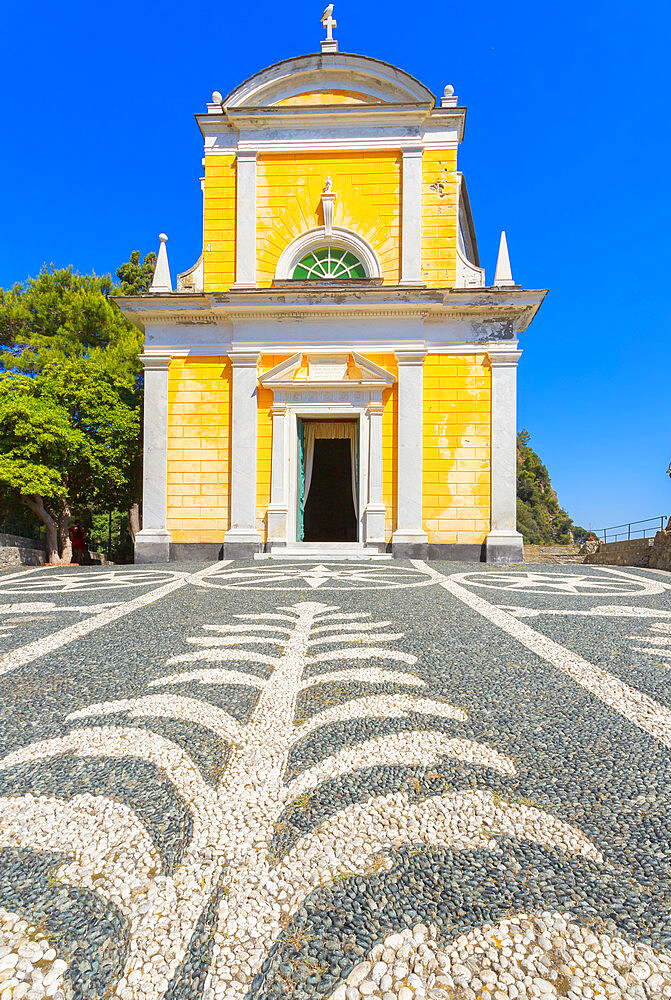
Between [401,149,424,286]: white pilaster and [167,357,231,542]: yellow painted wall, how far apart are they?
444cm

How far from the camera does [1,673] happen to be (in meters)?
3.41

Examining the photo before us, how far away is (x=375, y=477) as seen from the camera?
11.8 m

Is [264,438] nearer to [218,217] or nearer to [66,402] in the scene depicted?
[218,217]

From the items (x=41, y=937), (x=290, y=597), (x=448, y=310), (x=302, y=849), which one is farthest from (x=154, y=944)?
(x=448, y=310)

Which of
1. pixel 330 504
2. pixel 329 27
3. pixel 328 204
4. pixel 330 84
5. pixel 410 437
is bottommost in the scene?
pixel 330 504

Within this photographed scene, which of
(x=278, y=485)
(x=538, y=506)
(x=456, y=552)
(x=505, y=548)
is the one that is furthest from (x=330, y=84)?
(x=538, y=506)

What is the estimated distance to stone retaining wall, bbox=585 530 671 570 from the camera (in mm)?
10516

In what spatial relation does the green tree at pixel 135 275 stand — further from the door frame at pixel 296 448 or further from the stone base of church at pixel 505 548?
the stone base of church at pixel 505 548

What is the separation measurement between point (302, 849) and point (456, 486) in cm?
1036

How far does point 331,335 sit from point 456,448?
3498 mm

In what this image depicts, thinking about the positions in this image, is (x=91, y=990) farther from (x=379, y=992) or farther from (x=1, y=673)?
(x=1, y=673)

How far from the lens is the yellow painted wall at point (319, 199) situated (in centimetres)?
1232

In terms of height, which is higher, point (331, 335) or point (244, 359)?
point (331, 335)

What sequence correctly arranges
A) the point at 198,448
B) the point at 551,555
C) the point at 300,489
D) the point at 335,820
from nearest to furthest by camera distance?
the point at 335,820 < the point at 198,448 < the point at 300,489 < the point at 551,555
